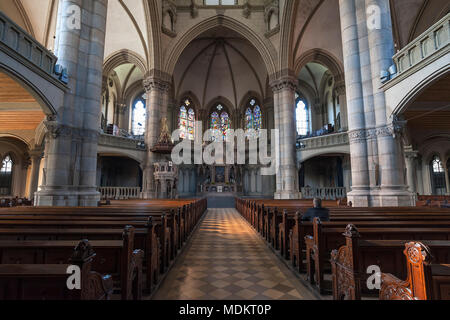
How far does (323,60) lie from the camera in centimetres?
2016

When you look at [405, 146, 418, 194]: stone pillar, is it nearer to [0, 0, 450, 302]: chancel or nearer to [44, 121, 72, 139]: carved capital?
[0, 0, 450, 302]: chancel

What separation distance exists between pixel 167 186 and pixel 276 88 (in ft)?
36.8

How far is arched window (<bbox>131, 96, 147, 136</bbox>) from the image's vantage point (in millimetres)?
25641

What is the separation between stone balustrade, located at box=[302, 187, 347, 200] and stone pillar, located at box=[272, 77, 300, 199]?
3.20 m

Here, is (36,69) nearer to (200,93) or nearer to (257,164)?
(257,164)

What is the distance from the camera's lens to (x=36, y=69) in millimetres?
7172

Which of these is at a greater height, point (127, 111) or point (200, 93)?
point (200, 93)

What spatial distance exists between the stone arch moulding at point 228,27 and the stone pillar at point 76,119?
33.7 ft

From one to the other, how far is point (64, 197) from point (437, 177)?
24.1 metres

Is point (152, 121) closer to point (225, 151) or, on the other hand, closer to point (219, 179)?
point (225, 151)

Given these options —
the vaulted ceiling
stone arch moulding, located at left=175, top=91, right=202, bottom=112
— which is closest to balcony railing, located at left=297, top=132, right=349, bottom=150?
the vaulted ceiling

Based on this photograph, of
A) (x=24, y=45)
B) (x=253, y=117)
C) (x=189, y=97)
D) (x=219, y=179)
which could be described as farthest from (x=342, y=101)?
(x=24, y=45)

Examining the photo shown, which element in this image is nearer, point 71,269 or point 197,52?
point 71,269

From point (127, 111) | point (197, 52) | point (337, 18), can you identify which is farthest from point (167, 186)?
point (337, 18)
